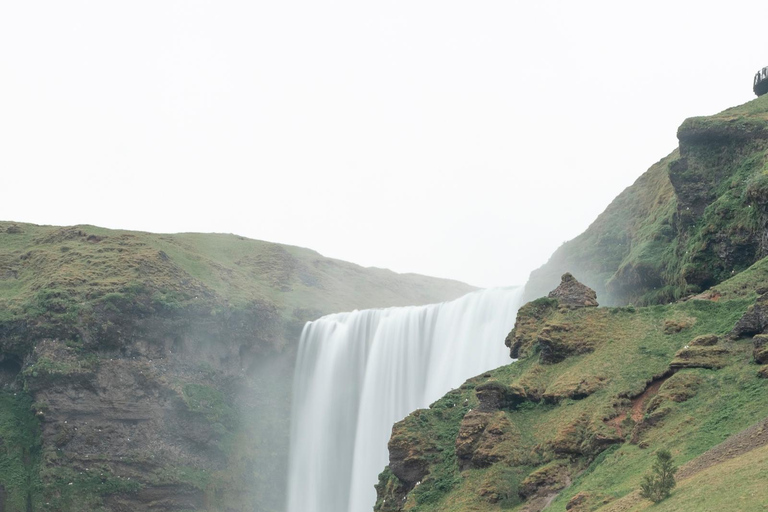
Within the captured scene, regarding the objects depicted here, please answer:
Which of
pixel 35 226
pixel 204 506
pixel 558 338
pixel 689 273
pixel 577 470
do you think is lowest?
pixel 204 506

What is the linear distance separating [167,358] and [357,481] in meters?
19.1

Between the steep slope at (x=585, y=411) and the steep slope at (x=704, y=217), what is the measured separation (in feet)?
24.9

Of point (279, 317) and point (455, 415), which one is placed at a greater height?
point (279, 317)

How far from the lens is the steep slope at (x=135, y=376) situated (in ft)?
205

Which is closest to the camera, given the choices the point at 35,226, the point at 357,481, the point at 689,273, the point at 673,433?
the point at 673,433

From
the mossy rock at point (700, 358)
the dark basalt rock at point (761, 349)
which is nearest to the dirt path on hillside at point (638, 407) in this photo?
the mossy rock at point (700, 358)

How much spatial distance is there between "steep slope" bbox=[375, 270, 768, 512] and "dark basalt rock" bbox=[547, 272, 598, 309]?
511 millimetres

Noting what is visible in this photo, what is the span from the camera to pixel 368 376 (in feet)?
235

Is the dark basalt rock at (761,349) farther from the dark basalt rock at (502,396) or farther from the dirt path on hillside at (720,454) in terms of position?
the dark basalt rock at (502,396)

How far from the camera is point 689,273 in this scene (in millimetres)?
43719

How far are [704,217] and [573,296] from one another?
36.8 feet

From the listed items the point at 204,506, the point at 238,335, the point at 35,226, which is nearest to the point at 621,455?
the point at 204,506

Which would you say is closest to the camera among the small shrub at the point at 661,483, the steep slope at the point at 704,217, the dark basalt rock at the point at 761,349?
the small shrub at the point at 661,483

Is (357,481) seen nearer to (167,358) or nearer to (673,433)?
(167,358)
